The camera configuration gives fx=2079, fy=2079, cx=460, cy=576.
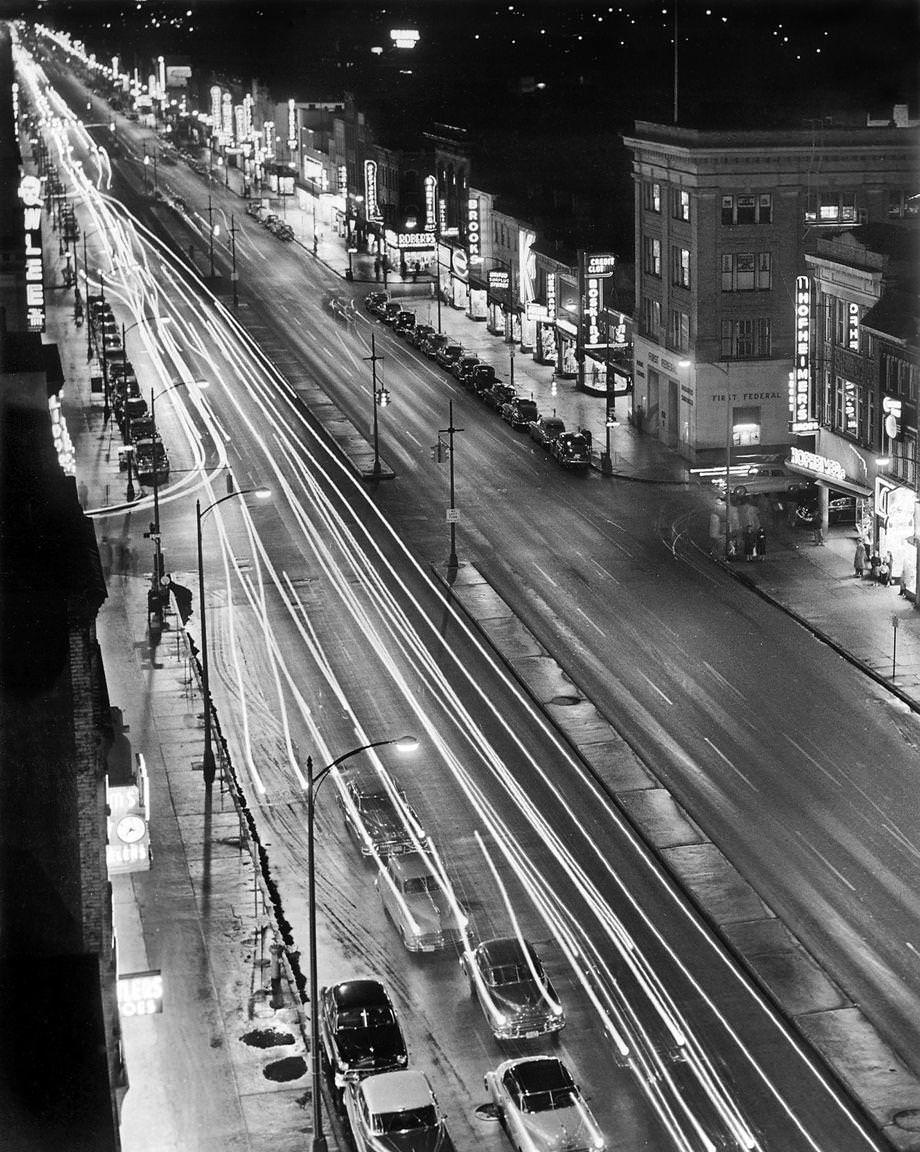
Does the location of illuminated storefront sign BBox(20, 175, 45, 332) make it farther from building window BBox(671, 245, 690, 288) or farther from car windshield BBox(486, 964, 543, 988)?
car windshield BBox(486, 964, 543, 988)

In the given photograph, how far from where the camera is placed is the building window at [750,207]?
4053 inches

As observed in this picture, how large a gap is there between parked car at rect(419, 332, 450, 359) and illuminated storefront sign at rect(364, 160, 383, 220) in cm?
4262

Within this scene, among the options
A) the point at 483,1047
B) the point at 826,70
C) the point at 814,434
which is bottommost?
the point at 483,1047

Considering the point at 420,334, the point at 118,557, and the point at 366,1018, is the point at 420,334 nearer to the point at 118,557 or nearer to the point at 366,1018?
the point at 118,557

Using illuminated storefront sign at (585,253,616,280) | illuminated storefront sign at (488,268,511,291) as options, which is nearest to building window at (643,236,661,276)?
illuminated storefront sign at (585,253,616,280)

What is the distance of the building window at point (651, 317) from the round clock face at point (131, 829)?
67.4 m

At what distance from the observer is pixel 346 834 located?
185 ft

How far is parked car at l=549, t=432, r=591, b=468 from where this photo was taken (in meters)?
99.4

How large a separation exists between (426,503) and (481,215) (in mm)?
54949

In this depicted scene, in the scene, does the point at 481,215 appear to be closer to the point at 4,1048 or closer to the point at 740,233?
the point at 740,233

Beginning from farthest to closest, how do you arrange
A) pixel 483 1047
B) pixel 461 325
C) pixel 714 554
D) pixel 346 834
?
1. pixel 461 325
2. pixel 714 554
3. pixel 346 834
4. pixel 483 1047

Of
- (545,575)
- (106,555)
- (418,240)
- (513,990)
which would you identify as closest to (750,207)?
(545,575)

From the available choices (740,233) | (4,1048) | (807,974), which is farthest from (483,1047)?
(740,233)

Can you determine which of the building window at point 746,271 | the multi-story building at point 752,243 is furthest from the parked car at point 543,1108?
the building window at point 746,271
